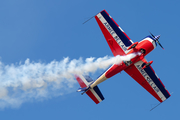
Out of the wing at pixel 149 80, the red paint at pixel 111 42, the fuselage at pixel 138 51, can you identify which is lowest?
the wing at pixel 149 80

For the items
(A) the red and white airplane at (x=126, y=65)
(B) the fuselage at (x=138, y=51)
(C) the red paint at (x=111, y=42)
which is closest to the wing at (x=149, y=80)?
(A) the red and white airplane at (x=126, y=65)

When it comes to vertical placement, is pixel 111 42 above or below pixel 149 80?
above

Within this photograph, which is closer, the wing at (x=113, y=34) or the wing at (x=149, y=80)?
the wing at (x=113, y=34)

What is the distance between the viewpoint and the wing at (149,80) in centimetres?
2703

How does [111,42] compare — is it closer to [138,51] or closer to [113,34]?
[113,34]

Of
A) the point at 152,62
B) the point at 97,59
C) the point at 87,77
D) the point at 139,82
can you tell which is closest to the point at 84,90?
Result: the point at 87,77

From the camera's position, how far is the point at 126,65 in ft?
85.7

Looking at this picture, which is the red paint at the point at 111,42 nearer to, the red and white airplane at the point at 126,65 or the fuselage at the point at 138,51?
the red and white airplane at the point at 126,65

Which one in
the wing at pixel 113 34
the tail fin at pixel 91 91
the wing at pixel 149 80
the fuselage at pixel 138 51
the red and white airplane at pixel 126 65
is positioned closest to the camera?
the fuselage at pixel 138 51

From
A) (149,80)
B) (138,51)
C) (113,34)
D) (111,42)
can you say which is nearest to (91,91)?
(111,42)

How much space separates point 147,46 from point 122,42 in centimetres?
282

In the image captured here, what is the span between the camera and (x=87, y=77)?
2888 cm

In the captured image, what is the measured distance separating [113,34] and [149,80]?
6604 millimetres

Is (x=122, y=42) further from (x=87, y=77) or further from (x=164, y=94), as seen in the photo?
(x=164, y=94)
